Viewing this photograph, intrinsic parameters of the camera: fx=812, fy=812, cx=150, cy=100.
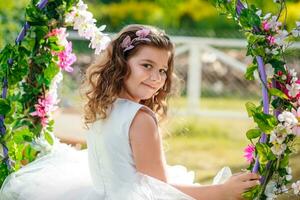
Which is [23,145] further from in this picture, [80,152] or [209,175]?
[209,175]

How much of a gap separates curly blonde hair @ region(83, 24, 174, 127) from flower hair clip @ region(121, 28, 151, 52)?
1 cm

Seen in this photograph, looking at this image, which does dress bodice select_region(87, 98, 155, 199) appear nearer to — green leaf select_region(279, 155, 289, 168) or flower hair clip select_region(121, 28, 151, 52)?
flower hair clip select_region(121, 28, 151, 52)

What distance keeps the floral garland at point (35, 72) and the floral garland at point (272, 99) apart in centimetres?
92

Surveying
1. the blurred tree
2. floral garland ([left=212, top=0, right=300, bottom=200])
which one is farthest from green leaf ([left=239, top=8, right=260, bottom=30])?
the blurred tree

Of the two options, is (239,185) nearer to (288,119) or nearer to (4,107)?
(288,119)

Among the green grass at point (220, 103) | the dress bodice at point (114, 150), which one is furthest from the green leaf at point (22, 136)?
the green grass at point (220, 103)

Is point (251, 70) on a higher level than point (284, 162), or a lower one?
higher

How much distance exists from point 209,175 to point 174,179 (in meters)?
2.69

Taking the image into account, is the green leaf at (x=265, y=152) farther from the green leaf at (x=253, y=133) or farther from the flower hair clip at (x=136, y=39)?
the flower hair clip at (x=136, y=39)

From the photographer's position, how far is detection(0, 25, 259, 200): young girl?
11.1ft

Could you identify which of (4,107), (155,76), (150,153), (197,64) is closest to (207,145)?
(197,64)

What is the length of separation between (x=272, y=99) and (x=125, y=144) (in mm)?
653

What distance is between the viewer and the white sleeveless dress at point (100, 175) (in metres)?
3.42

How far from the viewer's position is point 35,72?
13.1 ft
